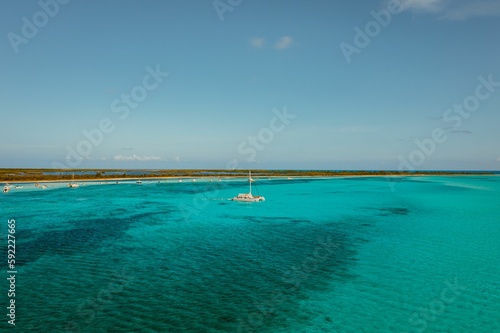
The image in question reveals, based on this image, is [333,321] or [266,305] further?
[266,305]

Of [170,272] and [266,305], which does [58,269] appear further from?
[266,305]

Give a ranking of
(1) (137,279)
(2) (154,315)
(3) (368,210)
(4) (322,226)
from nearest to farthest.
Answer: (2) (154,315) → (1) (137,279) → (4) (322,226) → (3) (368,210)

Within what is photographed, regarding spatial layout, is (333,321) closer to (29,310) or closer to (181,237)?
(29,310)

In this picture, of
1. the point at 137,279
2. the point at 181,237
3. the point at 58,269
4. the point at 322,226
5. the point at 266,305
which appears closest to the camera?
the point at 266,305

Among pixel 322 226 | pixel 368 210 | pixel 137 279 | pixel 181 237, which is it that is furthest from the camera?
pixel 368 210

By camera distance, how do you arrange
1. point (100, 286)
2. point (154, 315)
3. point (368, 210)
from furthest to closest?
point (368, 210)
point (100, 286)
point (154, 315)

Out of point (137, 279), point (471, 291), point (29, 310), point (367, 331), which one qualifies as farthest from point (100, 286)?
point (471, 291)

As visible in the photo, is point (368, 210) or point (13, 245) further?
point (368, 210)

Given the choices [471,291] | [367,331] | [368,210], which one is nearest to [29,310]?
[367,331]
